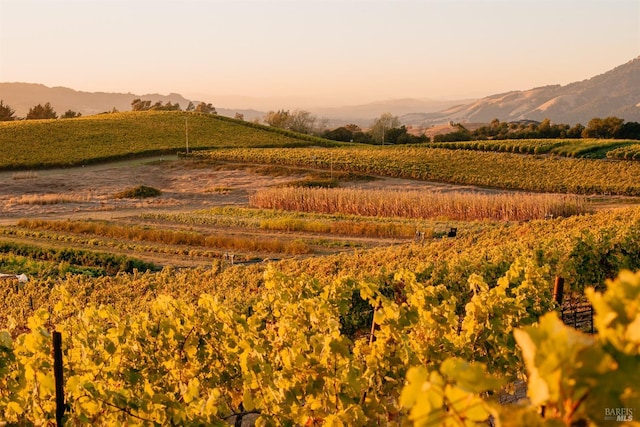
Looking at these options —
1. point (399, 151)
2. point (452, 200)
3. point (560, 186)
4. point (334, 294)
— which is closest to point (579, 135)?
point (399, 151)

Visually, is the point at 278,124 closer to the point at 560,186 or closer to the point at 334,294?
the point at 560,186

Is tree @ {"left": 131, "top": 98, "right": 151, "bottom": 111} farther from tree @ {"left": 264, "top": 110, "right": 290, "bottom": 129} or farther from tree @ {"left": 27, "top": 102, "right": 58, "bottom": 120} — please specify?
tree @ {"left": 264, "top": 110, "right": 290, "bottom": 129}

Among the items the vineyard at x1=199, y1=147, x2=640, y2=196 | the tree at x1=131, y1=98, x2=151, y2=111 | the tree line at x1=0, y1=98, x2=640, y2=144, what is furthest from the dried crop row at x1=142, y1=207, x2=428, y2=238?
the tree at x1=131, y1=98, x2=151, y2=111

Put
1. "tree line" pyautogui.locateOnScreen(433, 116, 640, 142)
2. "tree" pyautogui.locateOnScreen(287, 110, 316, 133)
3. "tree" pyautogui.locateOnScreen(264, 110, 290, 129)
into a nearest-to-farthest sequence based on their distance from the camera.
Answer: "tree line" pyautogui.locateOnScreen(433, 116, 640, 142) < "tree" pyautogui.locateOnScreen(287, 110, 316, 133) < "tree" pyautogui.locateOnScreen(264, 110, 290, 129)

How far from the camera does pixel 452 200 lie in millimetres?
34406

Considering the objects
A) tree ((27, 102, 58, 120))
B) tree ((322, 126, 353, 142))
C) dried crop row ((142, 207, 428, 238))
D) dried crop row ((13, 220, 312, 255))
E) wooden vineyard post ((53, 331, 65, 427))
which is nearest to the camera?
wooden vineyard post ((53, 331, 65, 427))

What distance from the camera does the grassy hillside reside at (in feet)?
197

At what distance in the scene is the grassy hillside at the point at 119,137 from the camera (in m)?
60.2

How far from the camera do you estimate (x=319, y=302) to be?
6.12m

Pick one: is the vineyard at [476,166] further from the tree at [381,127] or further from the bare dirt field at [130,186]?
the tree at [381,127]

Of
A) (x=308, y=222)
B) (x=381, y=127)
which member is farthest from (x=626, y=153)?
(x=381, y=127)

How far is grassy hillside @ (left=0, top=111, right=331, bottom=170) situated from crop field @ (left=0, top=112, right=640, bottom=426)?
1140 centimetres

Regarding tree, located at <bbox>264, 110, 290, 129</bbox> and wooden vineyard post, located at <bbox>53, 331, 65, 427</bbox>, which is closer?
wooden vineyard post, located at <bbox>53, 331, 65, 427</bbox>

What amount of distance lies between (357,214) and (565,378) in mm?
33222
